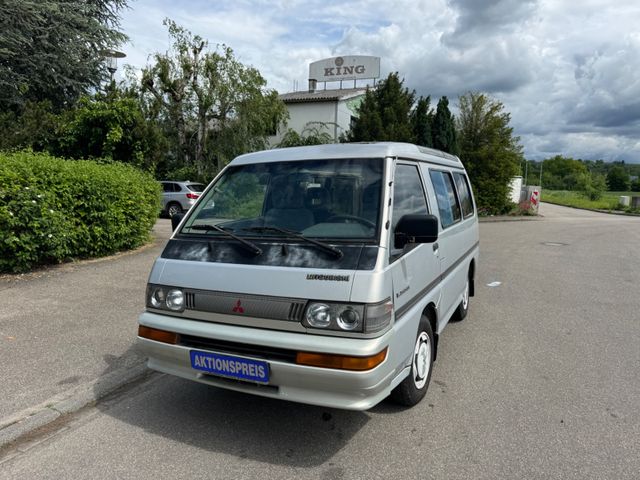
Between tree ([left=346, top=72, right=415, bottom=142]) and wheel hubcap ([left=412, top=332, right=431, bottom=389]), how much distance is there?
722 inches

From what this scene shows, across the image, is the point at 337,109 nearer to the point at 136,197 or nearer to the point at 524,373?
the point at 136,197

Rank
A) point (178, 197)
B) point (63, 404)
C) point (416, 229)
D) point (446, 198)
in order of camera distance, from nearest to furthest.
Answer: point (416, 229)
point (63, 404)
point (446, 198)
point (178, 197)

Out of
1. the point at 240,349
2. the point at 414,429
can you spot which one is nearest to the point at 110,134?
the point at 240,349

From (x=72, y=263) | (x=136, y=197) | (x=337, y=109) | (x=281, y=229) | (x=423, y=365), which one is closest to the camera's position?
(x=281, y=229)

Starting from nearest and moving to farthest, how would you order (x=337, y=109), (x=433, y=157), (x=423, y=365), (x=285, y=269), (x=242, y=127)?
(x=285, y=269), (x=423, y=365), (x=433, y=157), (x=242, y=127), (x=337, y=109)

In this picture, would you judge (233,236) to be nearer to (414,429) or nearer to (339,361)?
(339,361)

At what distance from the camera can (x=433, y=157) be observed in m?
4.65

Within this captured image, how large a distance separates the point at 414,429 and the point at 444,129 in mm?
21447

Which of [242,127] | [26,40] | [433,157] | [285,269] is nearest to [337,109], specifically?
[242,127]

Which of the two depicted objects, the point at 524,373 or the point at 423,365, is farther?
the point at 524,373

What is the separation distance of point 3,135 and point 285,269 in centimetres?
1156

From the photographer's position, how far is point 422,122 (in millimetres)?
22891

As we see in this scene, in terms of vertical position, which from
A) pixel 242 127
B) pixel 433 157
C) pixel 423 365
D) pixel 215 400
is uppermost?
pixel 242 127

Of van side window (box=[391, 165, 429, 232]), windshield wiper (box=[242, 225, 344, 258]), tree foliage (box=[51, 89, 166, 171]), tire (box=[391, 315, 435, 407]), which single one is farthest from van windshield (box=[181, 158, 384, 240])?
tree foliage (box=[51, 89, 166, 171])
